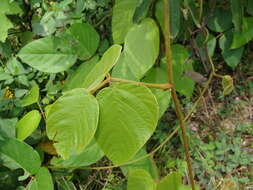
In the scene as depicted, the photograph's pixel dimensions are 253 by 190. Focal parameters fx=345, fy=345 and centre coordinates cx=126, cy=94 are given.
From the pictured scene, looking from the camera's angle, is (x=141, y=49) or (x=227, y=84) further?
(x=227, y=84)

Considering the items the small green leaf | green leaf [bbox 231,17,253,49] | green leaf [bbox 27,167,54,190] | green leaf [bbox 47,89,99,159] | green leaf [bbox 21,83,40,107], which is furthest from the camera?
green leaf [bbox 231,17,253,49]

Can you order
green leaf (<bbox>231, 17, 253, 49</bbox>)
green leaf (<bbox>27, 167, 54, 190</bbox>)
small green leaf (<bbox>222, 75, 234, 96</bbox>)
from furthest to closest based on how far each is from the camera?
green leaf (<bbox>231, 17, 253, 49</bbox>) < green leaf (<bbox>27, 167, 54, 190</bbox>) < small green leaf (<bbox>222, 75, 234, 96</bbox>)

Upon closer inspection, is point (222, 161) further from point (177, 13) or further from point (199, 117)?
point (177, 13)

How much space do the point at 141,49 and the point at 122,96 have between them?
0.80 feet

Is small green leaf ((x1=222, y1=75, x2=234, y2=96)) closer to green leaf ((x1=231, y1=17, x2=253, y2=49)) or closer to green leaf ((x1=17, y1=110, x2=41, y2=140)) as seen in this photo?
green leaf ((x1=231, y1=17, x2=253, y2=49))

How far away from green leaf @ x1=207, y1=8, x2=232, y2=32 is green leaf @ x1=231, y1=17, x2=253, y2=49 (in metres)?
0.05

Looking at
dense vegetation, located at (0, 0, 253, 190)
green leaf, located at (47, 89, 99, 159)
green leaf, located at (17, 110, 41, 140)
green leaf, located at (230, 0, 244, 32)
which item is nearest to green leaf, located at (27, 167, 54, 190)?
dense vegetation, located at (0, 0, 253, 190)

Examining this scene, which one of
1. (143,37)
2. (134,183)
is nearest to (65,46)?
(143,37)

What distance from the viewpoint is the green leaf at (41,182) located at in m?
0.99

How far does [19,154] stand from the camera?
1018 millimetres

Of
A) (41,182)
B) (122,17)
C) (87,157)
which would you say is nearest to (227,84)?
(122,17)

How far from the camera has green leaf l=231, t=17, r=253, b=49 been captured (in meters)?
1.23

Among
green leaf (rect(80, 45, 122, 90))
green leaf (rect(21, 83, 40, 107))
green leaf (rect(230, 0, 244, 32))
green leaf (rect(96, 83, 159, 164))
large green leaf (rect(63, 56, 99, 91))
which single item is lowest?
green leaf (rect(21, 83, 40, 107))

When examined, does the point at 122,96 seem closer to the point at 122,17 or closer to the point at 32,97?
the point at 122,17
